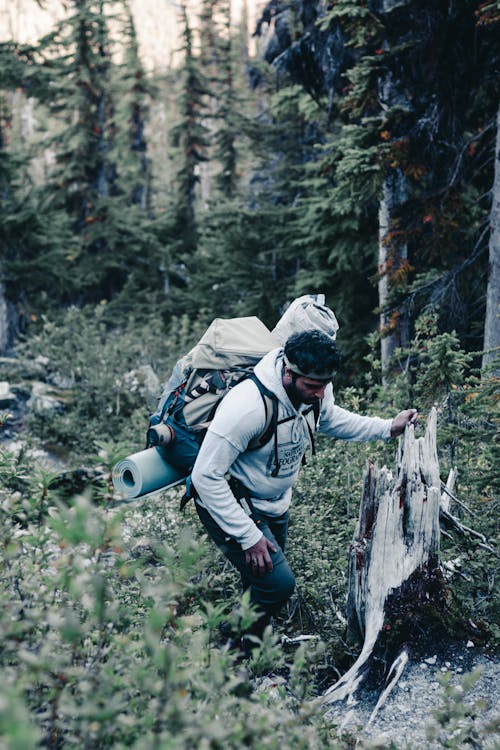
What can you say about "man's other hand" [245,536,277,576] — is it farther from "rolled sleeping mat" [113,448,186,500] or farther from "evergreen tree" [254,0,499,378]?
"evergreen tree" [254,0,499,378]

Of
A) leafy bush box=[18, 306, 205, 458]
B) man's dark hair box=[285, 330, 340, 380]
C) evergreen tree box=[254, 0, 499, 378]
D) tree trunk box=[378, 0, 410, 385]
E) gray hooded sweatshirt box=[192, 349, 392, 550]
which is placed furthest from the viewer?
leafy bush box=[18, 306, 205, 458]

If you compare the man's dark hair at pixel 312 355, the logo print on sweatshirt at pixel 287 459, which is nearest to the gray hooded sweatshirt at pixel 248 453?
the logo print on sweatshirt at pixel 287 459

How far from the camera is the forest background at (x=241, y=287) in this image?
233 centimetres

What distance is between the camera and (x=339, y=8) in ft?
26.5

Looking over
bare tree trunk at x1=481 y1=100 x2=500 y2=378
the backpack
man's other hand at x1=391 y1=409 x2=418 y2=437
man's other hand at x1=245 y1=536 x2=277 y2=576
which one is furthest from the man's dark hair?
bare tree trunk at x1=481 y1=100 x2=500 y2=378

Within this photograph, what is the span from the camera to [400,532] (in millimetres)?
4051

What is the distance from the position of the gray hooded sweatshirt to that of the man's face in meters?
0.05

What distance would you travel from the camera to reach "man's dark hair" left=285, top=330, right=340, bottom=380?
3.38m

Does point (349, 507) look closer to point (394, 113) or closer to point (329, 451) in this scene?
point (329, 451)

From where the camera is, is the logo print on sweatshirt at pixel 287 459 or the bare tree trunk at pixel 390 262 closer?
the logo print on sweatshirt at pixel 287 459

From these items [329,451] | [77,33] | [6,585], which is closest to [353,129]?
[329,451]

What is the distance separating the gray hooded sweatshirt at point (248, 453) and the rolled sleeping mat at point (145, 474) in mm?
282

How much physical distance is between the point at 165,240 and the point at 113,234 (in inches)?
125

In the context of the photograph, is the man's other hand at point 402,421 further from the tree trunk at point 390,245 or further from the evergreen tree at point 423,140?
the evergreen tree at point 423,140
